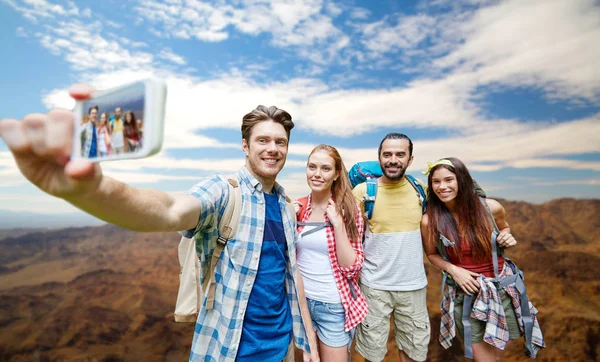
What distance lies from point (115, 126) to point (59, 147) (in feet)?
0.54

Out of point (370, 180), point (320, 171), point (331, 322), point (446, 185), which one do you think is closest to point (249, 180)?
point (320, 171)

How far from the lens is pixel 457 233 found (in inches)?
122

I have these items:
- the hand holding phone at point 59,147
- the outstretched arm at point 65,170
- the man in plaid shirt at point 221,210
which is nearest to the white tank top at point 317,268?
the man in plaid shirt at point 221,210

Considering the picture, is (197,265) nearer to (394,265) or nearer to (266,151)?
(266,151)

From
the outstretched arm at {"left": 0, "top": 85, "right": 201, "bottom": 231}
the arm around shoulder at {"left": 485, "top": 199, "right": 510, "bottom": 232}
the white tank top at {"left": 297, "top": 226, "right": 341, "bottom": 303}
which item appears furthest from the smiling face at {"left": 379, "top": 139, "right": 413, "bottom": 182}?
the outstretched arm at {"left": 0, "top": 85, "right": 201, "bottom": 231}

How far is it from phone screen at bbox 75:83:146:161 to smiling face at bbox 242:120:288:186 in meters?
1.14

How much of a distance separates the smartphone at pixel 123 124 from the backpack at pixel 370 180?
2.77m

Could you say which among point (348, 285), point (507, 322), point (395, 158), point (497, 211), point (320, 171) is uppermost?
point (395, 158)

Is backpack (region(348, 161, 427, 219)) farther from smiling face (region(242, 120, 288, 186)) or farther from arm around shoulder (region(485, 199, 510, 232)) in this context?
smiling face (region(242, 120, 288, 186))

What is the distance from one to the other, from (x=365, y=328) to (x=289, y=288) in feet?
5.43

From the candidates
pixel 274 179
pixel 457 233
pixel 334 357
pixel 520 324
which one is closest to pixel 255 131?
pixel 274 179

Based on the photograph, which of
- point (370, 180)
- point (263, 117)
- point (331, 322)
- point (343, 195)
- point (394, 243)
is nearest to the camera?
point (263, 117)

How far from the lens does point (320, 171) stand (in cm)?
292

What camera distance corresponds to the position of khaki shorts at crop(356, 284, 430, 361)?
10.7 feet
